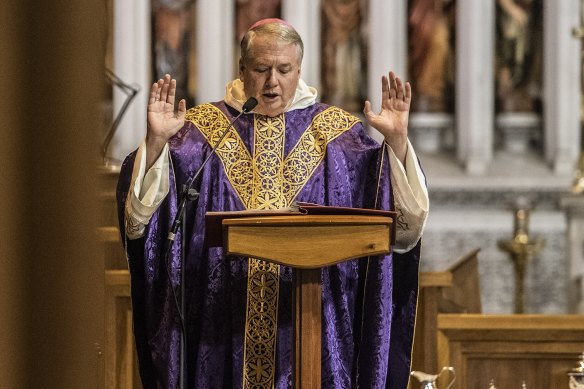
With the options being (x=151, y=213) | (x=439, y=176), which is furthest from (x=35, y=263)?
(x=439, y=176)

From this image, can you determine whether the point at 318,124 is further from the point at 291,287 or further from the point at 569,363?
the point at 569,363

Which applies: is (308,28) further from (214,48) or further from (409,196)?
(409,196)

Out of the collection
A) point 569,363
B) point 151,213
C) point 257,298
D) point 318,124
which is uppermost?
point 318,124

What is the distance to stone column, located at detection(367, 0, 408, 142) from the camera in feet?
38.3

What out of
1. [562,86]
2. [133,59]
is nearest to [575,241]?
[562,86]

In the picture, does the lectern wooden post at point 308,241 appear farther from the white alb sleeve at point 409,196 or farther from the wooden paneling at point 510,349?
the wooden paneling at point 510,349

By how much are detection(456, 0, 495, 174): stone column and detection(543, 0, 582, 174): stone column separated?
0.59 metres

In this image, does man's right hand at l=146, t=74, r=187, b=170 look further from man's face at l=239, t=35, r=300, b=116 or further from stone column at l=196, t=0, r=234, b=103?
stone column at l=196, t=0, r=234, b=103

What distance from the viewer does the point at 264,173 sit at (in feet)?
12.7

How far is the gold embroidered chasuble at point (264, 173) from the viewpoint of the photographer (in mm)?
3750

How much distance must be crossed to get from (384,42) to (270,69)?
320 inches

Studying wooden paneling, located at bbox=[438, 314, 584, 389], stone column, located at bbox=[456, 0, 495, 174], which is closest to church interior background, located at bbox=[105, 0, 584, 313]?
stone column, located at bbox=[456, 0, 495, 174]

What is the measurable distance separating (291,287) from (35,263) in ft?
10.4

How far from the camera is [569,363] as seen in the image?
504 centimetres
